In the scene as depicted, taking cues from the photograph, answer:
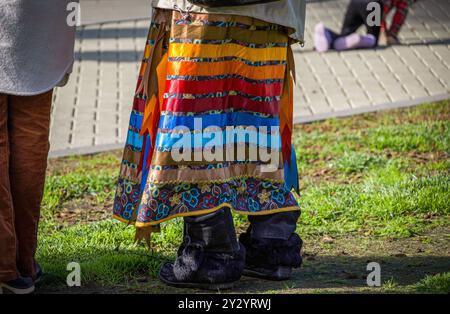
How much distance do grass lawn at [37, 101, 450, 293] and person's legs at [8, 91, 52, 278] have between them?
264 millimetres

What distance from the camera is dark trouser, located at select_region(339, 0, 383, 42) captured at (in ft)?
27.8

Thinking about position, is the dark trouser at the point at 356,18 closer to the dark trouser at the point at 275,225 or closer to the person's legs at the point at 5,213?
the dark trouser at the point at 275,225

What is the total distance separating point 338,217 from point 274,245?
1.09m

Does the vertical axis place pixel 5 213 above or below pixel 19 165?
below

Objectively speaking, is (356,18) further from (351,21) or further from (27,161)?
(27,161)

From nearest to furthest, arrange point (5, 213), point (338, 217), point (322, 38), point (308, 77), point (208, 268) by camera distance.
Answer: point (5, 213), point (208, 268), point (338, 217), point (308, 77), point (322, 38)

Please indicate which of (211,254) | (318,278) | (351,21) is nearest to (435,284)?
(318,278)

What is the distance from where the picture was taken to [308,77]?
7926 mm

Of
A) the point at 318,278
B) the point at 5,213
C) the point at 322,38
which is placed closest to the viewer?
the point at 5,213

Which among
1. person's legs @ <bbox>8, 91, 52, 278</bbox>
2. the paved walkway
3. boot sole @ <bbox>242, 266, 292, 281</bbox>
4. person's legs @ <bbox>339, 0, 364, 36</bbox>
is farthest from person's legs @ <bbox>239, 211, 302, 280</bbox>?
person's legs @ <bbox>339, 0, 364, 36</bbox>

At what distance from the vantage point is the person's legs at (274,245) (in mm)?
3994

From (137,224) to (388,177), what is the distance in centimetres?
226

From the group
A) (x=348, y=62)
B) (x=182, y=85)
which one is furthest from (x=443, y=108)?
(x=182, y=85)

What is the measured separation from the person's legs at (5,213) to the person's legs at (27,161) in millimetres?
54
